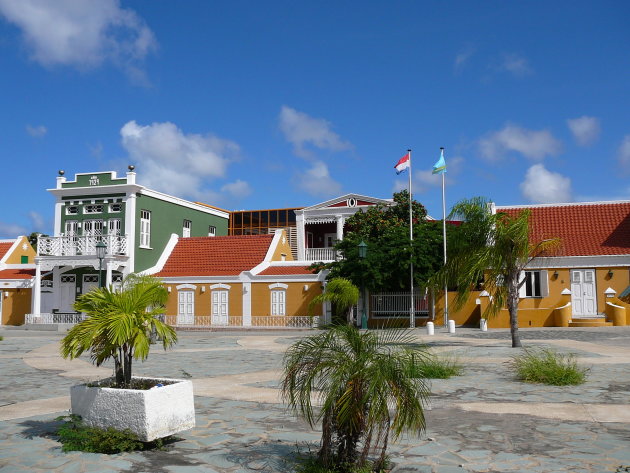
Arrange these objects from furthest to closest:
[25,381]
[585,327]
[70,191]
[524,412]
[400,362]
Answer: [70,191] < [585,327] < [25,381] < [524,412] < [400,362]

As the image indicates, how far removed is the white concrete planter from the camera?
6461 mm

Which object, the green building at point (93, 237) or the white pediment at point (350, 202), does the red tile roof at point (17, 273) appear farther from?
the white pediment at point (350, 202)

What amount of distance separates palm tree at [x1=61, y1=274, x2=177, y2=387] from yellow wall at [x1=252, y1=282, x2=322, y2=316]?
78.5ft

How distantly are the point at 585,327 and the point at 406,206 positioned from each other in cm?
1314

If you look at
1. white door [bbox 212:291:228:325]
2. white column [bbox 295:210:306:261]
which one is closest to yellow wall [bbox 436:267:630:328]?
white door [bbox 212:291:228:325]

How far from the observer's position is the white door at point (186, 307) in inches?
1290

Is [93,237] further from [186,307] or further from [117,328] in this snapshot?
[117,328]

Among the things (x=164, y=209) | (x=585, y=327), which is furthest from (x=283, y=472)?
(x=164, y=209)

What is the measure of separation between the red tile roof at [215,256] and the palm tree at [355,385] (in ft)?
89.5

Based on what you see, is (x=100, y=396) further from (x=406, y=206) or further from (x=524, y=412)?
(x=406, y=206)

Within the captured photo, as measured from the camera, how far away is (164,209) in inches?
→ 1452

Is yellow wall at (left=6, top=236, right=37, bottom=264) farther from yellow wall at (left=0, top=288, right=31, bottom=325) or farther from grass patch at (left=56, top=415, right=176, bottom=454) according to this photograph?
grass patch at (left=56, top=415, right=176, bottom=454)

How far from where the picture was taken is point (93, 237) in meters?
33.5

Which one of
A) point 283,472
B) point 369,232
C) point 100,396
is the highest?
point 369,232
